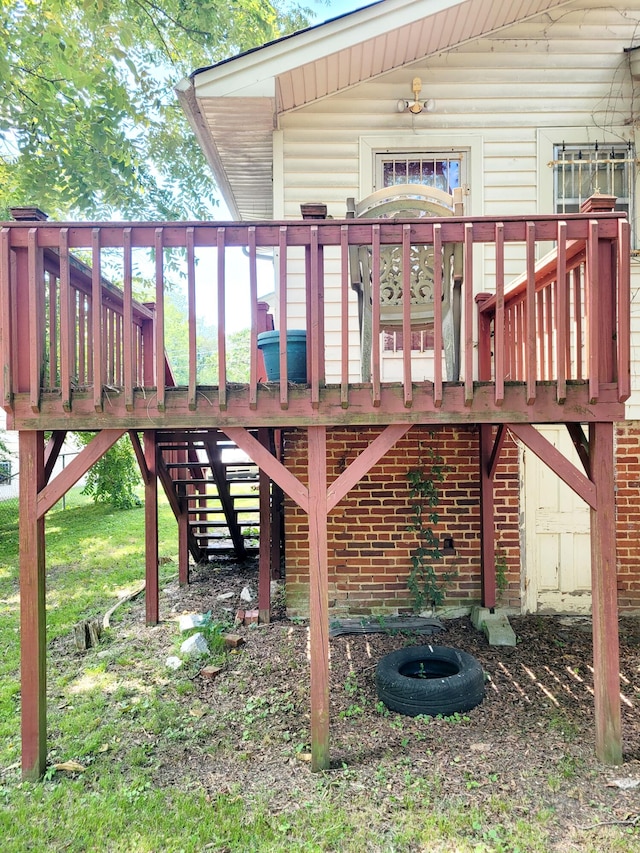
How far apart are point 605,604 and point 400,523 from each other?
219cm

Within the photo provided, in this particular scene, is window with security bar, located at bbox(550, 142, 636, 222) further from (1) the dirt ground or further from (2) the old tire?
(2) the old tire

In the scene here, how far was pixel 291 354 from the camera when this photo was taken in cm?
334

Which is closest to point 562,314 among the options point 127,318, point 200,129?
point 127,318

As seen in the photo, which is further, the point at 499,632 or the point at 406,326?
the point at 499,632

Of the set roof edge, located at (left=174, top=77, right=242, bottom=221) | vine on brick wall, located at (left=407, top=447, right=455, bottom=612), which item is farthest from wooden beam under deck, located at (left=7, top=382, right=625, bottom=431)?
roof edge, located at (left=174, top=77, right=242, bottom=221)

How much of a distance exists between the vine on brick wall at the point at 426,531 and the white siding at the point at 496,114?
4.97 feet

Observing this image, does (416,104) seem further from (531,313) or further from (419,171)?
(531,313)

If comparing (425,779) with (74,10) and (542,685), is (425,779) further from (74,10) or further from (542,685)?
(74,10)

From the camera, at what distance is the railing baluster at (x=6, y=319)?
9.05 ft

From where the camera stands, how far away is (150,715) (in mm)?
3369

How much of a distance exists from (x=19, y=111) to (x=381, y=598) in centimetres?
746

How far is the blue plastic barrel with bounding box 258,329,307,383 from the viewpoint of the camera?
331 cm

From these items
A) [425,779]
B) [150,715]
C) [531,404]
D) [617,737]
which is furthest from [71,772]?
[531,404]

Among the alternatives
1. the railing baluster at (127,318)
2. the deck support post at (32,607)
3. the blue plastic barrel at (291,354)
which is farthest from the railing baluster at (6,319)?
the blue plastic barrel at (291,354)
